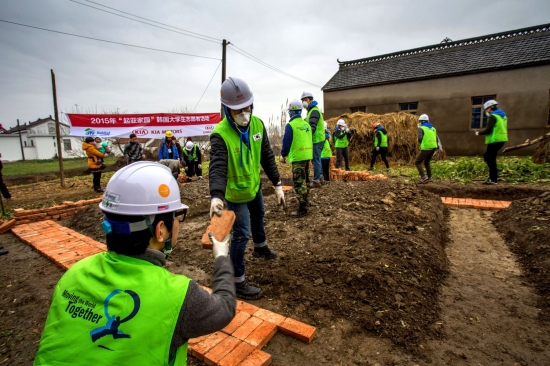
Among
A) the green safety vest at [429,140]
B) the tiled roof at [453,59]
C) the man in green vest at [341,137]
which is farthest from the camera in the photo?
the tiled roof at [453,59]

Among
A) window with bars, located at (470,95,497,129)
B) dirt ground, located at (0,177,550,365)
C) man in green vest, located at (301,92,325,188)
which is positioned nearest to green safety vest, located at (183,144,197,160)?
man in green vest, located at (301,92,325,188)

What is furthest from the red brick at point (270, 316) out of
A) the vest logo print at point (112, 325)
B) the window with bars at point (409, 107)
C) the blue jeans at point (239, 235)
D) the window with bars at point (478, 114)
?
the window with bars at point (409, 107)

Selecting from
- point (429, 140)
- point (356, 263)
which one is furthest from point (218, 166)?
point (429, 140)

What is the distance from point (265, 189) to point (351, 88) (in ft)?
42.9

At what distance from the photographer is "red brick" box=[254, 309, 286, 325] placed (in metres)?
2.29

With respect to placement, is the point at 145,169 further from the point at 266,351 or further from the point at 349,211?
the point at 349,211

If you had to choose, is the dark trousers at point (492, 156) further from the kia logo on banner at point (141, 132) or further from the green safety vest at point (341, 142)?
the kia logo on banner at point (141, 132)

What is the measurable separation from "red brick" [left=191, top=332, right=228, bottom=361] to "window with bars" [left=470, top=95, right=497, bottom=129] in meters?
16.8

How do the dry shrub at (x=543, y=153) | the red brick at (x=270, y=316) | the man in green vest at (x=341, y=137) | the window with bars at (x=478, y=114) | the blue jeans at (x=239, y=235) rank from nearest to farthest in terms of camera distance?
the red brick at (x=270, y=316) < the blue jeans at (x=239, y=235) < the dry shrub at (x=543, y=153) < the man in green vest at (x=341, y=137) < the window with bars at (x=478, y=114)

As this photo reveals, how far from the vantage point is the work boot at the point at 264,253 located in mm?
3219

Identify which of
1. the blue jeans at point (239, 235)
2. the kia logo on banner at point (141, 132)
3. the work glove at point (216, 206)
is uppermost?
the kia logo on banner at point (141, 132)

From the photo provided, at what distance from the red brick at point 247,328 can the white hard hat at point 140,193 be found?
132 cm

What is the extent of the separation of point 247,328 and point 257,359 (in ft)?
1.08

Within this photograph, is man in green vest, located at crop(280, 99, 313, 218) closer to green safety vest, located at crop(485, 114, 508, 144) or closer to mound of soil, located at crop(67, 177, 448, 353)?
mound of soil, located at crop(67, 177, 448, 353)
